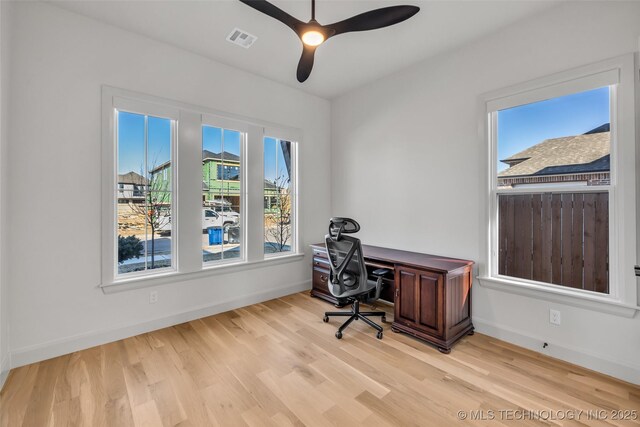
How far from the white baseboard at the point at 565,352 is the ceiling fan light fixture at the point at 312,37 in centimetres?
303

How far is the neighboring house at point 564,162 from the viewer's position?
7.48 ft

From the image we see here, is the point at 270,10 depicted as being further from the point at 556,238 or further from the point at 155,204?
the point at 556,238

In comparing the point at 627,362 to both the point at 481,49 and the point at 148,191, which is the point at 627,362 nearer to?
the point at 481,49

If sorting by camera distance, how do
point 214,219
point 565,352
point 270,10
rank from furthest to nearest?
point 214,219
point 565,352
point 270,10

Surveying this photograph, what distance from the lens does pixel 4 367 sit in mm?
2127

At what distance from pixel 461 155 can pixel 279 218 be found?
2.50 metres

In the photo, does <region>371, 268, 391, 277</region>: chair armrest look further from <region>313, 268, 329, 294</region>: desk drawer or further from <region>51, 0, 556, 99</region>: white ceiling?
<region>51, 0, 556, 99</region>: white ceiling

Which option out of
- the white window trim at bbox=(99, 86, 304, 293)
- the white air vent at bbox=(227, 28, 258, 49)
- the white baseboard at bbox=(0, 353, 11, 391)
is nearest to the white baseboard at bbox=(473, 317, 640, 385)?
the white window trim at bbox=(99, 86, 304, 293)

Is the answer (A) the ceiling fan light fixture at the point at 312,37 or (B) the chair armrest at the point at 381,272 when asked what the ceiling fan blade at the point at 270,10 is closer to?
(A) the ceiling fan light fixture at the point at 312,37

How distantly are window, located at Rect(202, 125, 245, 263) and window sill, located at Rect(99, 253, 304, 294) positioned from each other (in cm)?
15

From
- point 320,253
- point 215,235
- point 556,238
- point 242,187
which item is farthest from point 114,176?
point 556,238

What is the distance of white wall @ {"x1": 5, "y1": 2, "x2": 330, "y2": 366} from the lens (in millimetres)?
2295

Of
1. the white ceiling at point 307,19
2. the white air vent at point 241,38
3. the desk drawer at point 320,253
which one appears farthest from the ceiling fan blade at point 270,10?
the desk drawer at point 320,253

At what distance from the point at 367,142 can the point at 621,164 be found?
2573 mm
